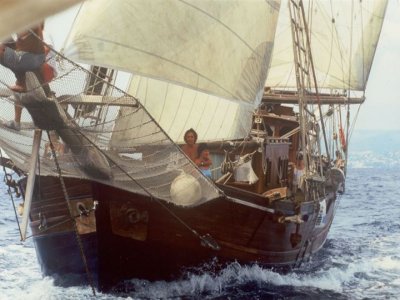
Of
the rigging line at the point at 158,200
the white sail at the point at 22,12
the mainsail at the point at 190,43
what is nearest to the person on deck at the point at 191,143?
the mainsail at the point at 190,43

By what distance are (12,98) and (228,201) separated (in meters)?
4.45

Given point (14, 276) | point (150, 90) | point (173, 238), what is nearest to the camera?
point (173, 238)

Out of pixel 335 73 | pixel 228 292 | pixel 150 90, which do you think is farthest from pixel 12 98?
pixel 335 73

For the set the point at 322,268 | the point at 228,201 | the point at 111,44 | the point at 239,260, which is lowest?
the point at 322,268

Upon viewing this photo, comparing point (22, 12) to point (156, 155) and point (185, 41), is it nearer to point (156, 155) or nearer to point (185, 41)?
point (156, 155)

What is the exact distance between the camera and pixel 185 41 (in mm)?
9852

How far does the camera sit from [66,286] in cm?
1073

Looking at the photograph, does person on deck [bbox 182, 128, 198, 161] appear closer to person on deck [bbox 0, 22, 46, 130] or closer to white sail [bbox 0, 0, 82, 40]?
person on deck [bbox 0, 22, 46, 130]

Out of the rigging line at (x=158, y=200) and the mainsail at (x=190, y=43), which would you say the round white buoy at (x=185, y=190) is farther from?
the mainsail at (x=190, y=43)

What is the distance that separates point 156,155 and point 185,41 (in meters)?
2.49

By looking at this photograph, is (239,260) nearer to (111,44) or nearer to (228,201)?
(228,201)

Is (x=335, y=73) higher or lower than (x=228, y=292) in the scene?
higher

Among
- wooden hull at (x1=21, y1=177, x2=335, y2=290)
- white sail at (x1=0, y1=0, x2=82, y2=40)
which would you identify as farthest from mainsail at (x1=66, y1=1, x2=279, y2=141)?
white sail at (x1=0, y1=0, x2=82, y2=40)

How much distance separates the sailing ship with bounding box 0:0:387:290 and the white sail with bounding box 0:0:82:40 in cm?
602
